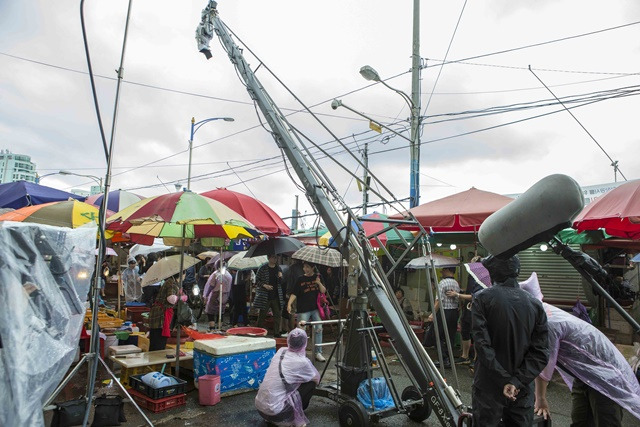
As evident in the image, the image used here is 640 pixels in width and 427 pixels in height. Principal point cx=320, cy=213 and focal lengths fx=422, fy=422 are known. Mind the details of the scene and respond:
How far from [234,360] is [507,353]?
415cm

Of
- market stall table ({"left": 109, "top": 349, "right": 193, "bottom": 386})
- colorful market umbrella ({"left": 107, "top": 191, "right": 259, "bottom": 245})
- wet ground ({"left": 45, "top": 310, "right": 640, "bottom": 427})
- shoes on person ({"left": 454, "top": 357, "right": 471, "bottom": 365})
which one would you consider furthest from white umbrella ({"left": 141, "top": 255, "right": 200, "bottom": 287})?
shoes on person ({"left": 454, "top": 357, "right": 471, "bottom": 365})

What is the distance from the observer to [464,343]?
8.72m

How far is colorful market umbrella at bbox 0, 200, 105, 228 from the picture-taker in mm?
6848

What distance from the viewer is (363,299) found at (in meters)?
5.17

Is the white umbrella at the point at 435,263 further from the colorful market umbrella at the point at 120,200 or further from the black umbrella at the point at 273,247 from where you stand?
the colorful market umbrella at the point at 120,200

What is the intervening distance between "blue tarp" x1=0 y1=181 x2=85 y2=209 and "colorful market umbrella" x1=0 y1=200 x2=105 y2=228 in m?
2.59

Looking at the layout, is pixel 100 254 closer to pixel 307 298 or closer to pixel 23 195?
pixel 307 298

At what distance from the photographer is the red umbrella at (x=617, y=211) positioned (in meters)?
6.50

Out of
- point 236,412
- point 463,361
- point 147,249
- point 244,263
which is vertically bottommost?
point 236,412

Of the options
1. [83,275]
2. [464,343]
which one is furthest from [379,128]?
[83,275]

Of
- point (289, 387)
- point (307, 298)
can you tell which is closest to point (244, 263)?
point (307, 298)

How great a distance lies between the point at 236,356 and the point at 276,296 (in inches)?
157

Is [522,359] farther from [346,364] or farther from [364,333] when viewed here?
[346,364]

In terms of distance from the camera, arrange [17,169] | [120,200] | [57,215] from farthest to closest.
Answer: [17,169]
[120,200]
[57,215]
